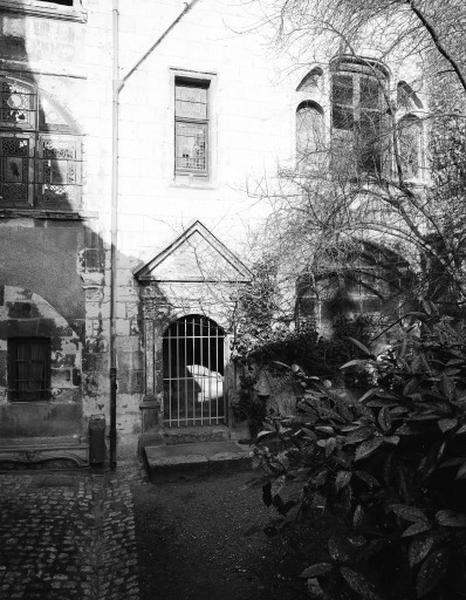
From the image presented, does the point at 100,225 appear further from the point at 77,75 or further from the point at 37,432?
the point at 37,432

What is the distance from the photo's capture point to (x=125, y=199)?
799cm

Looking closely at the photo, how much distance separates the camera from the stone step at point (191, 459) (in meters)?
6.94

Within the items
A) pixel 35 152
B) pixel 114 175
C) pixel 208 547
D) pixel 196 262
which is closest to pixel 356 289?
pixel 196 262

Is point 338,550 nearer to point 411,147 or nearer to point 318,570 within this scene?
point 318,570

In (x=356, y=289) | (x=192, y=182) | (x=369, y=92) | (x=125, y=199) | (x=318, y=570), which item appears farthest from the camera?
(x=356, y=289)

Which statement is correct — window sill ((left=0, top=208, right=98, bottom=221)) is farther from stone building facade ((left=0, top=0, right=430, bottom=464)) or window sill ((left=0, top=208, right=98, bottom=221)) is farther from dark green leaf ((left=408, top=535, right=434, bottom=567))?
dark green leaf ((left=408, top=535, right=434, bottom=567))

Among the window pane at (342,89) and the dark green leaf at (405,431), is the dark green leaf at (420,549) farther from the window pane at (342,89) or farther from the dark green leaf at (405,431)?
the window pane at (342,89)

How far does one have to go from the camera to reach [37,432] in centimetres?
759

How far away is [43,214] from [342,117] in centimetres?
531

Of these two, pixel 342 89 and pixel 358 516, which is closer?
pixel 358 516

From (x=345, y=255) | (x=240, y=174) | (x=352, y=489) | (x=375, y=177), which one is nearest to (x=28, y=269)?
(x=240, y=174)

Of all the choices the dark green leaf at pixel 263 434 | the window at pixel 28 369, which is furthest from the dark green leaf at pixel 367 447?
the window at pixel 28 369

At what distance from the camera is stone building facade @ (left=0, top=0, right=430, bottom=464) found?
7.64 m

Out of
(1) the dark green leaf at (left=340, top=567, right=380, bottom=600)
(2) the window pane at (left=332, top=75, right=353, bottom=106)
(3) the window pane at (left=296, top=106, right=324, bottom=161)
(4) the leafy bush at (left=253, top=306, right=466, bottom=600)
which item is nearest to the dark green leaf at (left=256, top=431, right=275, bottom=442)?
(4) the leafy bush at (left=253, top=306, right=466, bottom=600)
